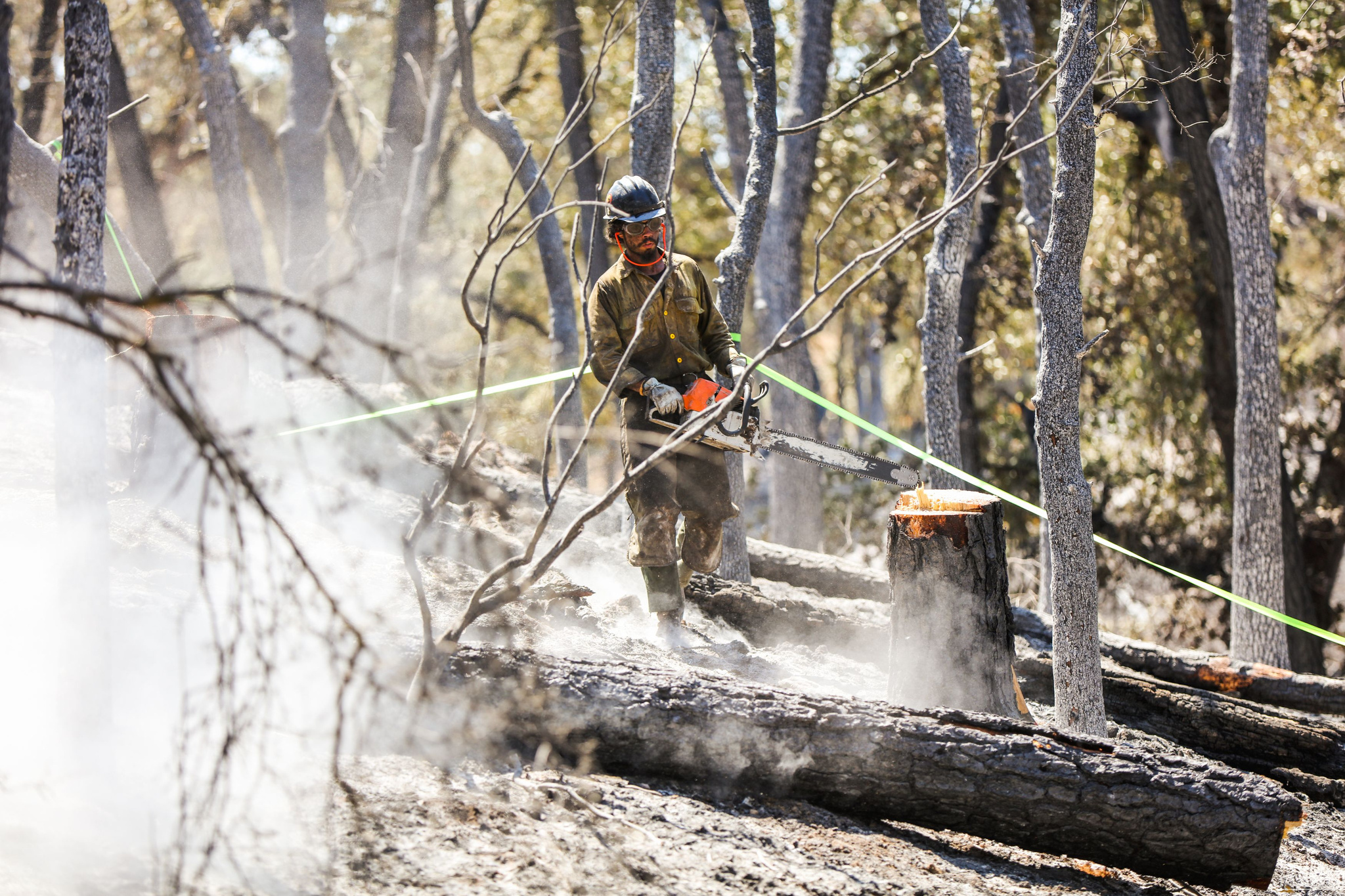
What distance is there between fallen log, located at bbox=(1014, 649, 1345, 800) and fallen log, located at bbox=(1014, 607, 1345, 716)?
12 centimetres

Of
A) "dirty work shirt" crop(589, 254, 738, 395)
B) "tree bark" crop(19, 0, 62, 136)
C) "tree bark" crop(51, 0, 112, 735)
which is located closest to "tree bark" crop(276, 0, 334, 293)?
"tree bark" crop(19, 0, 62, 136)

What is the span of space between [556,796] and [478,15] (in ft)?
27.4

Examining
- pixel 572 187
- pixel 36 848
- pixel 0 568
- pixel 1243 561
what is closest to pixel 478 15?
pixel 572 187

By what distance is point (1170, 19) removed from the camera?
8.28 m

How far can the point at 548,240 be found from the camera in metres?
8.79

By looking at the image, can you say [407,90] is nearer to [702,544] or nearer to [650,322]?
[650,322]

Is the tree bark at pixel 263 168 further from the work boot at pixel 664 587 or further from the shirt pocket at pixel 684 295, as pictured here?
the work boot at pixel 664 587

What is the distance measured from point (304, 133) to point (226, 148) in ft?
3.40

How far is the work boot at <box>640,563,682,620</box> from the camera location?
16.4 ft

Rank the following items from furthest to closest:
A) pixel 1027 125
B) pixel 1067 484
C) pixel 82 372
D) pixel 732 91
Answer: pixel 732 91 < pixel 1027 125 < pixel 1067 484 < pixel 82 372

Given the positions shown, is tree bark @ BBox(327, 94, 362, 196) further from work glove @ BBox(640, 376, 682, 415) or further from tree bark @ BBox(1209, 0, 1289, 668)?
tree bark @ BBox(1209, 0, 1289, 668)

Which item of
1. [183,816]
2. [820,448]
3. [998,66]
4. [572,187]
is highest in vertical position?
[572,187]

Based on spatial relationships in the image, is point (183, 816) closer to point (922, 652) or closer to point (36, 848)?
point (36, 848)

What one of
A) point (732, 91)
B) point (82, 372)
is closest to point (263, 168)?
point (732, 91)
